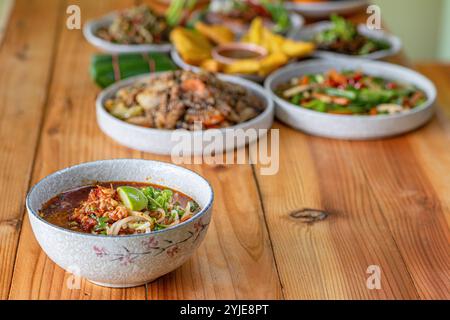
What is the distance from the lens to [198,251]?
5.29 feet

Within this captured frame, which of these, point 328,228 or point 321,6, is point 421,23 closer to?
point 321,6

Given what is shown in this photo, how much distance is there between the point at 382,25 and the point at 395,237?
1.72 m

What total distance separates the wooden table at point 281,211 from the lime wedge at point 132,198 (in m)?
0.15

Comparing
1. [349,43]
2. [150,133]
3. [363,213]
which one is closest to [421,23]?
[349,43]

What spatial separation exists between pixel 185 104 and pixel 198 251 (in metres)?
0.63

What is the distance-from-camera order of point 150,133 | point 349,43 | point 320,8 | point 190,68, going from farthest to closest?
point 320,8, point 349,43, point 190,68, point 150,133

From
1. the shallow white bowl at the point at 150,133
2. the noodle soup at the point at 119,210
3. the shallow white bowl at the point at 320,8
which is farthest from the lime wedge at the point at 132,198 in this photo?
the shallow white bowl at the point at 320,8

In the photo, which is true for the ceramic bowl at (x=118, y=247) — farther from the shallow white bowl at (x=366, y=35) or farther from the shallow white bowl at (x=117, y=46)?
the shallow white bowl at (x=366, y=35)

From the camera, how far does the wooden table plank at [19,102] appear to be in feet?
5.63

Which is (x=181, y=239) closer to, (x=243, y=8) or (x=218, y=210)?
(x=218, y=210)

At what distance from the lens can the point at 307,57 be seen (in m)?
2.79

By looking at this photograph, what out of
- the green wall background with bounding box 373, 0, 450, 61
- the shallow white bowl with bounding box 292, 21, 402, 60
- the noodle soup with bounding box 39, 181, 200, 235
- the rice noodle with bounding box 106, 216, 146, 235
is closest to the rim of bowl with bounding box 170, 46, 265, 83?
the shallow white bowl with bounding box 292, 21, 402, 60

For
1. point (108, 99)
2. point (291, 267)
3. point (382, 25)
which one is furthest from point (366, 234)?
point (382, 25)

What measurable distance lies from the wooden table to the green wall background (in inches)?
118
